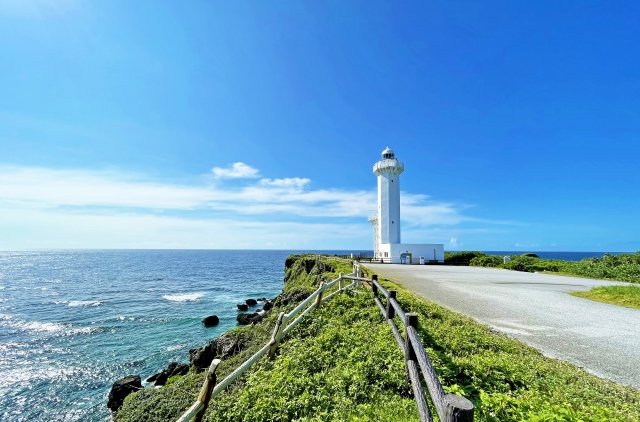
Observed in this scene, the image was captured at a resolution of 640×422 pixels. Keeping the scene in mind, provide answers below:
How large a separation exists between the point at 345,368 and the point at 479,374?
7.83 feet

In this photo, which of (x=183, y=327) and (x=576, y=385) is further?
(x=183, y=327)

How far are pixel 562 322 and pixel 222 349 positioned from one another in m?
11.7

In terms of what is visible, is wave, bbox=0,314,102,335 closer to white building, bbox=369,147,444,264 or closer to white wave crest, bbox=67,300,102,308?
white wave crest, bbox=67,300,102,308

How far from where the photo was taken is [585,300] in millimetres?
14312

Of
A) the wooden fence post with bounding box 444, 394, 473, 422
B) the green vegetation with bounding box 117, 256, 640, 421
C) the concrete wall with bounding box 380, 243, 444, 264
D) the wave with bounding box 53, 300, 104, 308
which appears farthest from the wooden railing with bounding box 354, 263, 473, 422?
the wave with bounding box 53, 300, 104, 308

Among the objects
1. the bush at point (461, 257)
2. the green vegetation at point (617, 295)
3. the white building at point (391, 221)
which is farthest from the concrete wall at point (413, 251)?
the green vegetation at point (617, 295)

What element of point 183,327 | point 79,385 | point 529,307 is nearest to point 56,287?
point 183,327

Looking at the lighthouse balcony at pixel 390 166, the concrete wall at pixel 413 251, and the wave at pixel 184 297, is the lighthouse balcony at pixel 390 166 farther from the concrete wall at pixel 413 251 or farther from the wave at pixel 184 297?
the wave at pixel 184 297

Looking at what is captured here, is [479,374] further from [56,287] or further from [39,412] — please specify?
[56,287]

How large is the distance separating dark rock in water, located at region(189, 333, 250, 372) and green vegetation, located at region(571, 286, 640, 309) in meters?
15.9

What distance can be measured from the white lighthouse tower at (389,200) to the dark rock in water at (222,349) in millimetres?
32053

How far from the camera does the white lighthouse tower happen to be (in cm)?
4172

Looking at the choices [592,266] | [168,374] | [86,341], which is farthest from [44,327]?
[592,266]

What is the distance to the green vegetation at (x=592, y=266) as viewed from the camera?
22125 mm
